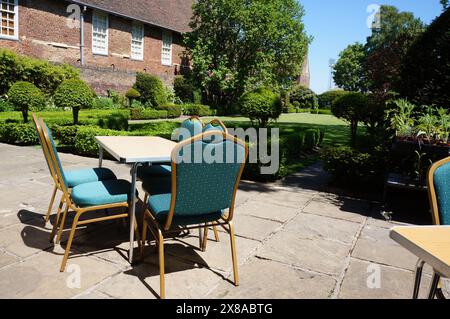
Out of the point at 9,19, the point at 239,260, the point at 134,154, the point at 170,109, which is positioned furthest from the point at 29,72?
the point at 239,260

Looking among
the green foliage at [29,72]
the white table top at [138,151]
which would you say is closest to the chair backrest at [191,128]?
the white table top at [138,151]

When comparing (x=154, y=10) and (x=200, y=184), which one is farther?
(x=154, y=10)

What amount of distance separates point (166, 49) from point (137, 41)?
10.2 ft

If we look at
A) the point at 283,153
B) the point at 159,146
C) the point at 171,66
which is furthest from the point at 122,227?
the point at 171,66

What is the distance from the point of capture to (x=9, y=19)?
18.0 meters

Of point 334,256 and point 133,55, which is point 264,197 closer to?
point 334,256

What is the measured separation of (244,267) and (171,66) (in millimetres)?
27094

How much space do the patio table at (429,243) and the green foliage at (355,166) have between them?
451cm

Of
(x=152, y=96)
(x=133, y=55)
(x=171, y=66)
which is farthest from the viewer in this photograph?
(x=171, y=66)

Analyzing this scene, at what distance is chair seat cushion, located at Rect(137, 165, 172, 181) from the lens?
14.2ft

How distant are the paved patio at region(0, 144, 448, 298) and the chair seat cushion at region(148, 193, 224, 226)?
1.79ft

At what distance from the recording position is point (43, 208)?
4691 millimetres

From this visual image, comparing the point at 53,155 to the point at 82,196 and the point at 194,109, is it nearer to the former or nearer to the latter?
the point at 82,196

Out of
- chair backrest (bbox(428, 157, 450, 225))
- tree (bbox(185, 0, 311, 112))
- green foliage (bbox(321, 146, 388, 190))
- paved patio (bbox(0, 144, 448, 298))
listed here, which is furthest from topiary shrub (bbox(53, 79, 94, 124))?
tree (bbox(185, 0, 311, 112))
